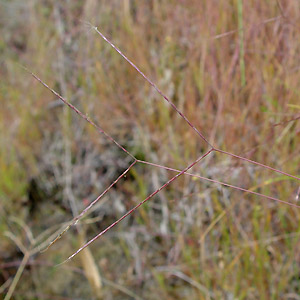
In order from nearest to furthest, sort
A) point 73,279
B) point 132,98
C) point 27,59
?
point 73,279 → point 132,98 → point 27,59

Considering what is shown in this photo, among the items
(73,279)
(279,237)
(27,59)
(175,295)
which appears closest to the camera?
(279,237)

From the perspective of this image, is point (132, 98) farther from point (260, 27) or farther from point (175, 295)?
point (175, 295)

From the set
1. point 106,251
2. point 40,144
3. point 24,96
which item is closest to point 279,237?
point 106,251

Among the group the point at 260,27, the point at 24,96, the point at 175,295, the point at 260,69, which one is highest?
the point at 260,27

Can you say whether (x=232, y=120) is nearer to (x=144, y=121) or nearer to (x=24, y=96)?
(x=144, y=121)

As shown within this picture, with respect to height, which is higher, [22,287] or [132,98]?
[132,98]

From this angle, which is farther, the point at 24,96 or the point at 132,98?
the point at 24,96
